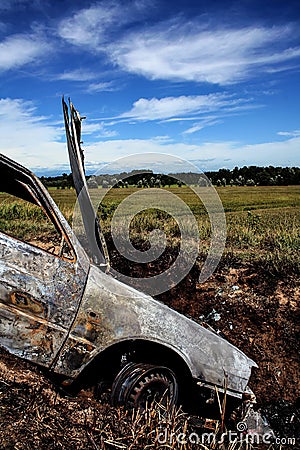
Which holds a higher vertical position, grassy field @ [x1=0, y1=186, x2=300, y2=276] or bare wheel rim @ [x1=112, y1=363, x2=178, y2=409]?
grassy field @ [x1=0, y1=186, x2=300, y2=276]

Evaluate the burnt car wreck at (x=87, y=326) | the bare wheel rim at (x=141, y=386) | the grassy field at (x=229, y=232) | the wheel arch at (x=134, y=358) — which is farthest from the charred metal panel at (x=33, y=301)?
the grassy field at (x=229, y=232)

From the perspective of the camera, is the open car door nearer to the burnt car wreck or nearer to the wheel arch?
the burnt car wreck

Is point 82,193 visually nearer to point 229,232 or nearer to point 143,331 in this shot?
point 143,331

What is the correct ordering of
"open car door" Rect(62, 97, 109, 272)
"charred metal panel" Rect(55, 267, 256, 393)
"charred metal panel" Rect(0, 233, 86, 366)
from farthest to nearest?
"open car door" Rect(62, 97, 109, 272) < "charred metal panel" Rect(55, 267, 256, 393) < "charred metal panel" Rect(0, 233, 86, 366)

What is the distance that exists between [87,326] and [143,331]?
44 cm

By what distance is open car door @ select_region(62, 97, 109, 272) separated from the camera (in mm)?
3563

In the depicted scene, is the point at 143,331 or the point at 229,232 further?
the point at 229,232

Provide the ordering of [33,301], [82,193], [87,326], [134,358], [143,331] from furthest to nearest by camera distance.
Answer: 1. [82,193]
2. [134,358]
3. [143,331]
4. [87,326]
5. [33,301]

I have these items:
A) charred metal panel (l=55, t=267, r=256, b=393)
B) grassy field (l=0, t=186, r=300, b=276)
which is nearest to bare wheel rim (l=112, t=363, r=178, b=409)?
charred metal panel (l=55, t=267, r=256, b=393)

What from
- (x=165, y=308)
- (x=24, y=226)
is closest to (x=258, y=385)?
(x=165, y=308)

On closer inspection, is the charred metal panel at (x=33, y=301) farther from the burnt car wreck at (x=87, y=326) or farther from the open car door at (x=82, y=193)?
the open car door at (x=82, y=193)

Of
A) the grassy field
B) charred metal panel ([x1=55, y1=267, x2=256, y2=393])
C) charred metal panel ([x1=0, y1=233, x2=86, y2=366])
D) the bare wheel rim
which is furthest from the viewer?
the grassy field

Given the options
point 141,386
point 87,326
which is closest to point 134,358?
point 141,386

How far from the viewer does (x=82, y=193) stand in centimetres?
358
